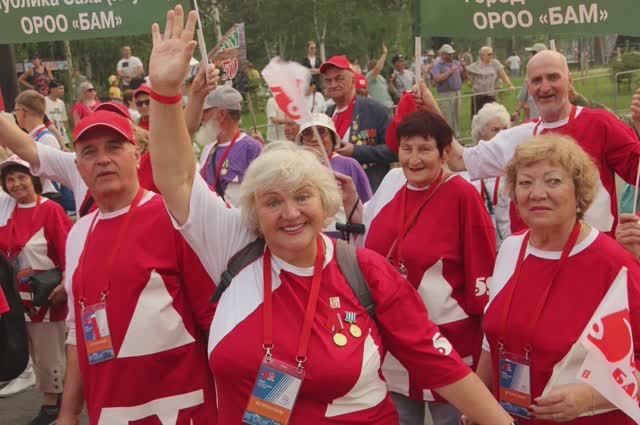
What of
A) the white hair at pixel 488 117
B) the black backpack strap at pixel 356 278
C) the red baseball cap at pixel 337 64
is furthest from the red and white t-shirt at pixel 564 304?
the red baseball cap at pixel 337 64

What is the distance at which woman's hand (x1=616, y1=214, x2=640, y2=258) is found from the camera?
138 inches

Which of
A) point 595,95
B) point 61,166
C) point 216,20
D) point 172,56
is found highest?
point 216,20

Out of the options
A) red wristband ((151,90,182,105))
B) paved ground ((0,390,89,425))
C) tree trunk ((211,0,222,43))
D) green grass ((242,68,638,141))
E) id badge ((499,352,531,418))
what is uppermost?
tree trunk ((211,0,222,43))

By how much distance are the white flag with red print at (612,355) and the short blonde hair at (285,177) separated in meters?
0.99

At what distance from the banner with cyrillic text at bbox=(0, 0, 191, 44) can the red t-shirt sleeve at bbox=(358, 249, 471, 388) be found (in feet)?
8.50

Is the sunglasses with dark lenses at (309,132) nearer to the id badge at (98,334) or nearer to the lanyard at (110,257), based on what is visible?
the lanyard at (110,257)

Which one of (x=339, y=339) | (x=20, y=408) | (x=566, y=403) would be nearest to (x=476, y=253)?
(x=566, y=403)

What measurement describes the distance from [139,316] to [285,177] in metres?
0.88

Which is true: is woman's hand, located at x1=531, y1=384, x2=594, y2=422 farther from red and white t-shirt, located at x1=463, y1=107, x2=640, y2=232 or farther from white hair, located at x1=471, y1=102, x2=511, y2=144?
white hair, located at x1=471, y1=102, x2=511, y2=144

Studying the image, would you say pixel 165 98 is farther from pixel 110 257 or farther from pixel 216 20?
pixel 216 20

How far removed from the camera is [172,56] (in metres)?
2.83

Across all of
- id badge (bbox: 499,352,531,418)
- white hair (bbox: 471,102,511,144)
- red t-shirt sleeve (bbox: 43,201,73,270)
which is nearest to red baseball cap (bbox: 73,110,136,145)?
→ id badge (bbox: 499,352,531,418)

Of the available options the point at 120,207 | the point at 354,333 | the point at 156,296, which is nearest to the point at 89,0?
the point at 120,207

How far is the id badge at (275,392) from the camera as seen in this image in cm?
270
